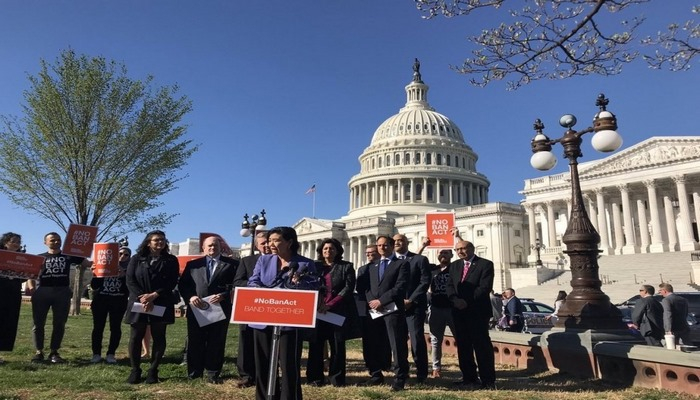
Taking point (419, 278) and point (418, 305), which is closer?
point (418, 305)

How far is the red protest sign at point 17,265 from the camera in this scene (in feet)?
29.4

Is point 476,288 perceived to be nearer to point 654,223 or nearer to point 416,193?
point 654,223

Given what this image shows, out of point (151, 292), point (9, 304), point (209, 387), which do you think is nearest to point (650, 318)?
point (209, 387)

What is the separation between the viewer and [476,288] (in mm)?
7965

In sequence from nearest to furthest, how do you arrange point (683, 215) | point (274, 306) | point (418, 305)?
point (274, 306), point (418, 305), point (683, 215)

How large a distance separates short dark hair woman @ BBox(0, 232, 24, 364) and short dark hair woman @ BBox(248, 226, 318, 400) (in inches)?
237

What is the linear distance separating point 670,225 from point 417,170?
52864 millimetres

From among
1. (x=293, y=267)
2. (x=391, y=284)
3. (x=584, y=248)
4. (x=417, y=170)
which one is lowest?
(x=391, y=284)

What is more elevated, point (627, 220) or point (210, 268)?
point (627, 220)

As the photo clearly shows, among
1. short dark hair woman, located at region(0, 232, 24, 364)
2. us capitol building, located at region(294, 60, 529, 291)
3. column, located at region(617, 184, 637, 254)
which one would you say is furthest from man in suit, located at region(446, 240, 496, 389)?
us capitol building, located at region(294, 60, 529, 291)

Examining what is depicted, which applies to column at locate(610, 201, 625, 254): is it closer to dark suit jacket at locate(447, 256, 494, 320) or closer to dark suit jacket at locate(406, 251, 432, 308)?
dark suit jacket at locate(447, 256, 494, 320)

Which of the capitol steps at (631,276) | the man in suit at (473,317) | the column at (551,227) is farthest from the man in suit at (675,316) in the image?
the column at (551,227)

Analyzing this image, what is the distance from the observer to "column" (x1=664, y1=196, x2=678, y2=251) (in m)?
54.3

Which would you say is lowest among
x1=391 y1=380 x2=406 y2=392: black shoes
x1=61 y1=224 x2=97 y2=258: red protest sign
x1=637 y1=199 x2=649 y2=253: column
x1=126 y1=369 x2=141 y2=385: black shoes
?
x1=391 y1=380 x2=406 y2=392: black shoes
